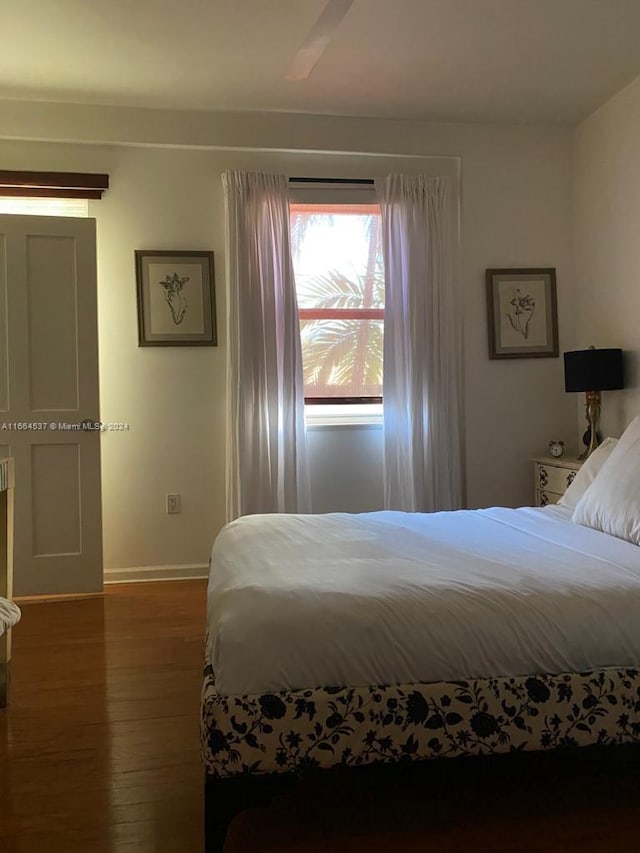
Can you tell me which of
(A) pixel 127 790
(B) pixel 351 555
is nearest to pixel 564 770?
(B) pixel 351 555

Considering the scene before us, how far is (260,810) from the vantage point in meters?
1.90

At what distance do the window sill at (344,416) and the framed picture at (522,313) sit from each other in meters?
0.83

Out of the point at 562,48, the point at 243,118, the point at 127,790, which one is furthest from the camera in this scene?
the point at 243,118

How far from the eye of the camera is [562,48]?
357cm

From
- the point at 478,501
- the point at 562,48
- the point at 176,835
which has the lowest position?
the point at 176,835

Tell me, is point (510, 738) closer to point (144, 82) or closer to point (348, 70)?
point (348, 70)

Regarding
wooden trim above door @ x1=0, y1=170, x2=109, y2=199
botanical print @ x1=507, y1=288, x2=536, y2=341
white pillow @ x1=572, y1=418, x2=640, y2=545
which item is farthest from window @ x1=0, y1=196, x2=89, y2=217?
white pillow @ x1=572, y1=418, x2=640, y2=545

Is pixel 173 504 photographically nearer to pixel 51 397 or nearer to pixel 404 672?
pixel 51 397

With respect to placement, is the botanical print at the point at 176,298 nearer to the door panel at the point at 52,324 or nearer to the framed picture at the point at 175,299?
the framed picture at the point at 175,299

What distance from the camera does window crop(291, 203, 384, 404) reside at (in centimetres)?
446

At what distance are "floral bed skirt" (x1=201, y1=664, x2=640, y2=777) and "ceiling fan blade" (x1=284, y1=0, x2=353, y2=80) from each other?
7.06 ft

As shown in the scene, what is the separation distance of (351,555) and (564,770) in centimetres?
85

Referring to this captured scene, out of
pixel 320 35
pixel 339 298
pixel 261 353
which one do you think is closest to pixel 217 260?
pixel 261 353

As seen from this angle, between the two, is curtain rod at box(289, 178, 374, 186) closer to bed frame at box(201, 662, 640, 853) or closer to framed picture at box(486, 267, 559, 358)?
framed picture at box(486, 267, 559, 358)
